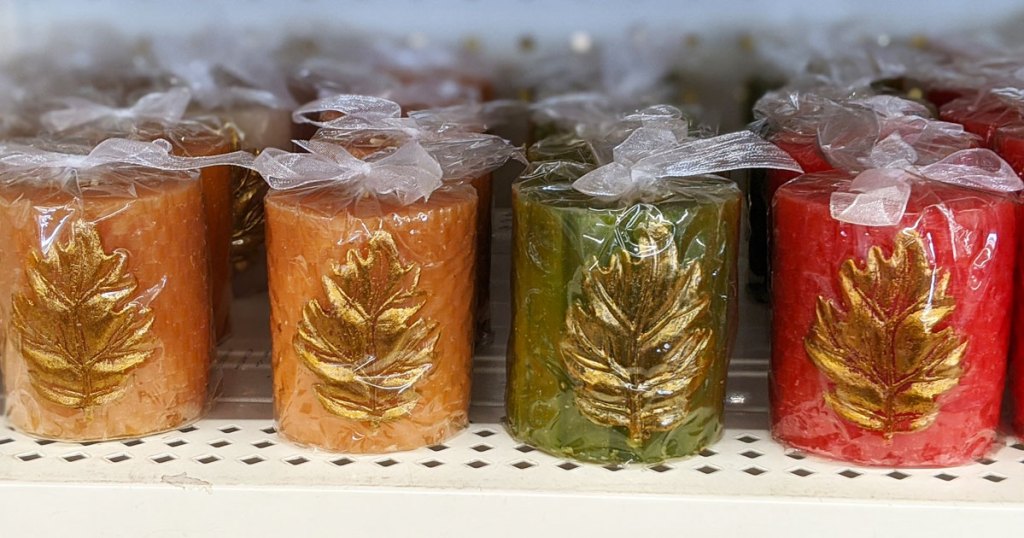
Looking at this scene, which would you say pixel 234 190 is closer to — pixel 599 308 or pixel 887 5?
pixel 599 308

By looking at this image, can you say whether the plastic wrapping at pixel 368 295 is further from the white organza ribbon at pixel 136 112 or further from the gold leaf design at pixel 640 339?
the white organza ribbon at pixel 136 112

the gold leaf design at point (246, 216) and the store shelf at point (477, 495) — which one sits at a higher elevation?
the gold leaf design at point (246, 216)

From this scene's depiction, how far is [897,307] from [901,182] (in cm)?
9

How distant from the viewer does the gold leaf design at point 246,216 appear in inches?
45.1

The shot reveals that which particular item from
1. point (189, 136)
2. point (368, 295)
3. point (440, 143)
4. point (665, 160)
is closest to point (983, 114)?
point (665, 160)

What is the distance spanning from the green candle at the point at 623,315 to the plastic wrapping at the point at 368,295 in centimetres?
5

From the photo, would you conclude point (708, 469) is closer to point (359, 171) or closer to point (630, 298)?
point (630, 298)

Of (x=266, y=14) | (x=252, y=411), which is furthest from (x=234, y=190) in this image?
(x=266, y=14)

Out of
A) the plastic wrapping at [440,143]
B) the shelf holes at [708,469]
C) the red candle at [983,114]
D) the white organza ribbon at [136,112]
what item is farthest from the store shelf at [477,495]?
the white organza ribbon at [136,112]

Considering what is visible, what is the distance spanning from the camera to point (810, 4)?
5.16 feet

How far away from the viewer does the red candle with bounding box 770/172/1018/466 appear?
777 mm

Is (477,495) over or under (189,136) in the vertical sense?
under

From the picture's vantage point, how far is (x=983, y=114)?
3.47 feet

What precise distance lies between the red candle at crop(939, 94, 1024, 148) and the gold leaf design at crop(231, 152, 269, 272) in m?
0.65
